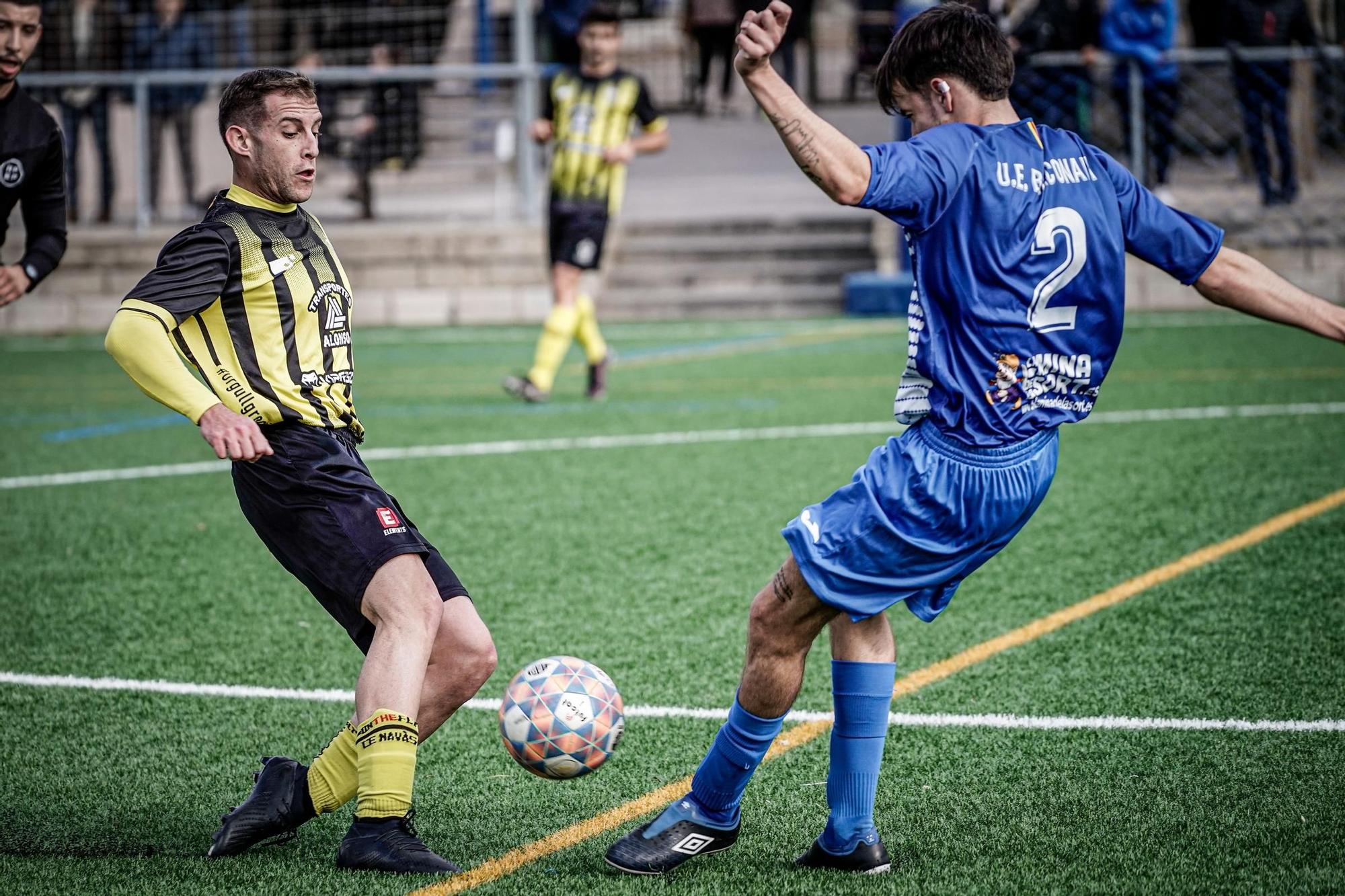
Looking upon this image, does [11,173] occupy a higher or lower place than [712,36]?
lower

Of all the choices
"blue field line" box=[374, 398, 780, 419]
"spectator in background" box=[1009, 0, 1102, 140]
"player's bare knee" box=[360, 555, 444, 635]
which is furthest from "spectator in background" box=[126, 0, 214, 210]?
"player's bare knee" box=[360, 555, 444, 635]

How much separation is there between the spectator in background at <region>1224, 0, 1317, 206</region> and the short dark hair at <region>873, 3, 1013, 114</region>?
12193 mm

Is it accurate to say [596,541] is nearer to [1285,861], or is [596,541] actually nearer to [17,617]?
[17,617]

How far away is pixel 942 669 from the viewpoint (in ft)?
16.2

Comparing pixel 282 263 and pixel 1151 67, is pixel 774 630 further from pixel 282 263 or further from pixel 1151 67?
pixel 1151 67

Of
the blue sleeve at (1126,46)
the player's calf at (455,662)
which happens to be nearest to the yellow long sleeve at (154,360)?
the player's calf at (455,662)

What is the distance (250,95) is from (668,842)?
1.94 metres

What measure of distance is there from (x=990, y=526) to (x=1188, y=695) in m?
1.60

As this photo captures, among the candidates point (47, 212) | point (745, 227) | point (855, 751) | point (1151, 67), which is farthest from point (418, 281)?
point (855, 751)

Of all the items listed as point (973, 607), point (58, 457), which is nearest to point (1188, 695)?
point (973, 607)

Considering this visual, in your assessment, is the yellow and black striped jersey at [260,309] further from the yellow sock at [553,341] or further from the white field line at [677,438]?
the yellow sock at [553,341]

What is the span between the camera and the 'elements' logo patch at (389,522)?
11.9 ft

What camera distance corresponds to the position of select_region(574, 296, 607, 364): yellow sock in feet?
34.3

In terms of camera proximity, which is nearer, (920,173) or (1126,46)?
(920,173)
